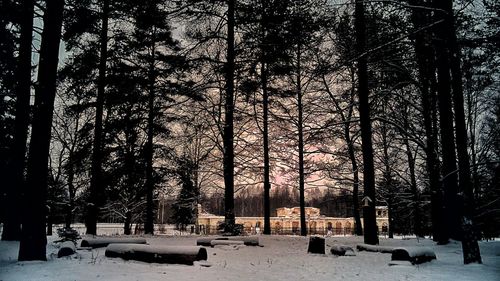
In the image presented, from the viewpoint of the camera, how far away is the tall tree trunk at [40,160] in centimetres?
902

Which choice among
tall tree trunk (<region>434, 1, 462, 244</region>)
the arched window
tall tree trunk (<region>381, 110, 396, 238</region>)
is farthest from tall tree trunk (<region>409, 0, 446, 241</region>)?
the arched window

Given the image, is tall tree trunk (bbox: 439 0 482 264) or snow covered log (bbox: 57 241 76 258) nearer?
tall tree trunk (bbox: 439 0 482 264)

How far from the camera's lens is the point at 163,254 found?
9219mm

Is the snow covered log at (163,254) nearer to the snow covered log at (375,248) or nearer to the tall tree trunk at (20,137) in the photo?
the tall tree trunk at (20,137)

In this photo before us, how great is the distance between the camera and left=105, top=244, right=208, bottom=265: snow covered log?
907cm

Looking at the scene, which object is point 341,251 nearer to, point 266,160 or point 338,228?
point 266,160

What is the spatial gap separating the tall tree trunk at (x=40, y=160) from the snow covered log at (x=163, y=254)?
1.88 meters

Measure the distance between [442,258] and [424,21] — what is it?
7.74 meters

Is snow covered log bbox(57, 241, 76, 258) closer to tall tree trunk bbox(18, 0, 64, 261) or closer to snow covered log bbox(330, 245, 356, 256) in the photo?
tall tree trunk bbox(18, 0, 64, 261)

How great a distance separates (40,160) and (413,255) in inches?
373

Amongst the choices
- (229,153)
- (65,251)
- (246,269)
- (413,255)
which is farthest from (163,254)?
(229,153)

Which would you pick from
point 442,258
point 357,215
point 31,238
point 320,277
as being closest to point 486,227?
point 357,215

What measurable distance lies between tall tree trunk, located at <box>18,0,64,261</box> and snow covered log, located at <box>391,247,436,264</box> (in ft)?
28.9

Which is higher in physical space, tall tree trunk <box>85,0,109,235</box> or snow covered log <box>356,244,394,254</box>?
tall tree trunk <box>85,0,109,235</box>
